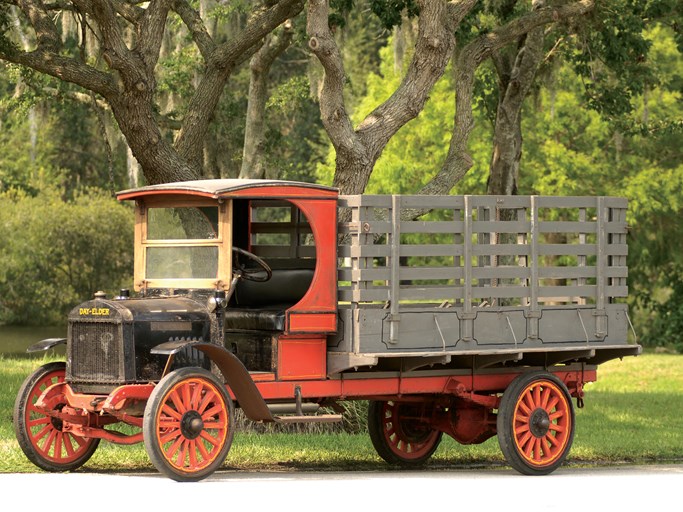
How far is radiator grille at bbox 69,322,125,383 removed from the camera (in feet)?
36.8

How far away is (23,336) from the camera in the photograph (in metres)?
39.8

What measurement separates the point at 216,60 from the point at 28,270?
79.8 feet

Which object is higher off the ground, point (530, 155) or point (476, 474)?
point (530, 155)

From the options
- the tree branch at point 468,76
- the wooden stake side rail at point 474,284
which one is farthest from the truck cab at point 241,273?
the tree branch at point 468,76

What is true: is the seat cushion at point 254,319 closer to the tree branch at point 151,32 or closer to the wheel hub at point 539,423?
the wheel hub at point 539,423

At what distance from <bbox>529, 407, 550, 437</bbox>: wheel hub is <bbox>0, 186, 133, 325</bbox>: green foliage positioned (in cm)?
2911

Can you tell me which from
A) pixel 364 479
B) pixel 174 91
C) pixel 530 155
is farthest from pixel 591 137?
pixel 364 479

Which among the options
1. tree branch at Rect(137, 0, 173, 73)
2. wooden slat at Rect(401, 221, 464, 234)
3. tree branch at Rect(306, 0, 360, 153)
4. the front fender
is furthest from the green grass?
tree branch at Rect(137, 0, 173, 73)

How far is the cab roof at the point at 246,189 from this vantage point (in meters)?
11.6

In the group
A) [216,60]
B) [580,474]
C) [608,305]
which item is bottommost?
[580,474]

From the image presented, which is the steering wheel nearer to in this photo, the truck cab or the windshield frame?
the truck cab

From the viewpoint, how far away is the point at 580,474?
12.9m

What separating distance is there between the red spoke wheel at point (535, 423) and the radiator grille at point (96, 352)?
3.42 m

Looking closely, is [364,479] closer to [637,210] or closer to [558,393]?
[558,393]
